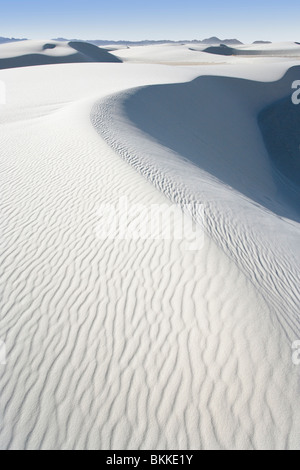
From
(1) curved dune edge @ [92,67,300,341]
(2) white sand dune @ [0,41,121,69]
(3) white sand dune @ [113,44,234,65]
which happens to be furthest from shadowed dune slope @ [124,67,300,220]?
(3) white sand dune @ [113,44,234,65]

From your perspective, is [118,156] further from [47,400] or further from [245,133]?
[245,133]

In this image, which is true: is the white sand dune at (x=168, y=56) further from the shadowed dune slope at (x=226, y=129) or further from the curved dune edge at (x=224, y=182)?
the curved dune edge at (x=224, y=182)

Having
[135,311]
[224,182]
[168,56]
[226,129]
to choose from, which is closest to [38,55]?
[168,56]

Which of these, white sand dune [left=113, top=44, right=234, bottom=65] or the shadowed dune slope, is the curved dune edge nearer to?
the shadowed dune slope

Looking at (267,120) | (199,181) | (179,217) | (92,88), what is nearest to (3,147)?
(199,181)

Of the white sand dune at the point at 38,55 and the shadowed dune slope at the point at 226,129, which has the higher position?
the white sand dune at the point at 38,55

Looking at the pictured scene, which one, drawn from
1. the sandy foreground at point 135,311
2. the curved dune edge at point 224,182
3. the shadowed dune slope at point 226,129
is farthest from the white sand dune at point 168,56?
the sandy foreground at point 135,311

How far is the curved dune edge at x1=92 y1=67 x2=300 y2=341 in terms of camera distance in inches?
190

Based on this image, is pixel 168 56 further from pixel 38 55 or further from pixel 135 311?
pixel 135 311

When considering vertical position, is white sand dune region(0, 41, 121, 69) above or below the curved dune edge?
above

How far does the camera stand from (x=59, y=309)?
162 inches

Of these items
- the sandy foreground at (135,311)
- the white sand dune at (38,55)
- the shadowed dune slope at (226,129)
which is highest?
the white sand dune at (38,55)

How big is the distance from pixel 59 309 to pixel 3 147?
6.75m

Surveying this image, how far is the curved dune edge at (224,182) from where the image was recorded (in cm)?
483
